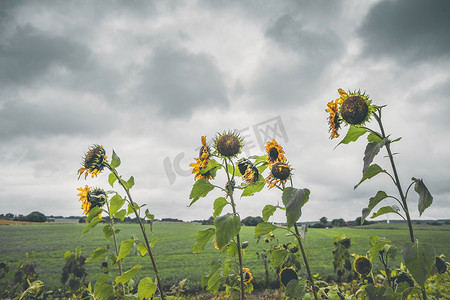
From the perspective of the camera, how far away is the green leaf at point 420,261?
4.60ft

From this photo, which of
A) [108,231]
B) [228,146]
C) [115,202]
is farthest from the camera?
[108,231]

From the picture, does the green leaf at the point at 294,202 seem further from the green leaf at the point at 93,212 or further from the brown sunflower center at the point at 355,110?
the green leaf at the point at 93,212

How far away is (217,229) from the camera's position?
64.8 inches

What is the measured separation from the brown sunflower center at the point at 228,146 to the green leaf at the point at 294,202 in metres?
0.53

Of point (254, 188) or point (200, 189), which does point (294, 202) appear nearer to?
point (254, 188)

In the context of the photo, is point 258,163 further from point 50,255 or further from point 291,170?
point 50,255

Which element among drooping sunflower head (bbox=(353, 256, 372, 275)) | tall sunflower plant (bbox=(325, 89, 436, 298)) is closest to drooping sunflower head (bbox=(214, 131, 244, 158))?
tall sunflower plant (bbox=(325, 89, 436, 298))

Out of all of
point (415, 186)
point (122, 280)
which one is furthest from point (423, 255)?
point (122, 280)

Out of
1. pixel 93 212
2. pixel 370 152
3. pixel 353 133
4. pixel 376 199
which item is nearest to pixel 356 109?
pixel 353 133

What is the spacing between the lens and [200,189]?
1.85m

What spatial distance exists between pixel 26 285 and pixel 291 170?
17.0 feet

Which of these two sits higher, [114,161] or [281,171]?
[114,161]

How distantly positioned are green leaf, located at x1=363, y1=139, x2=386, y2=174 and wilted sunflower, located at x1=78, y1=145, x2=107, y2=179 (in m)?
2.10

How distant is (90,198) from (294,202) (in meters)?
2.16
